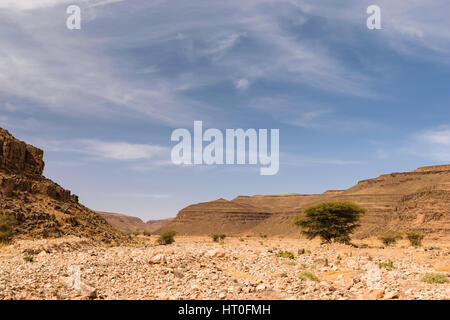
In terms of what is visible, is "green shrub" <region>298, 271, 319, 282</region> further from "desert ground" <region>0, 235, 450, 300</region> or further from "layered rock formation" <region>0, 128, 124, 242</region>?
"layered rock formation" <region>0, 128, 124, 242</region>

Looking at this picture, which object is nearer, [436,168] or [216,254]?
[216,254]

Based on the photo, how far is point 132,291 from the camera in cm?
1120

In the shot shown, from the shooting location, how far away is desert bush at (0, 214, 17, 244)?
27703 mm

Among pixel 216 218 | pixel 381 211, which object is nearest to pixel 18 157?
pixel 381 211

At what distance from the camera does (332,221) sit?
4238cm

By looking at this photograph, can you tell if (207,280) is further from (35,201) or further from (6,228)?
(35,201)

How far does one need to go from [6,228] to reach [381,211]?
9919cm

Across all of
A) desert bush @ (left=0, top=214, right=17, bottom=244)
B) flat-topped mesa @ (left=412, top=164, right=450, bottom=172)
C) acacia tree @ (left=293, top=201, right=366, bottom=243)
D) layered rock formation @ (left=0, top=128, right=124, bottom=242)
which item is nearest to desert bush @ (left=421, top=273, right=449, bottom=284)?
desert bush @ (left=0, top=214, right=17, bottom=244)

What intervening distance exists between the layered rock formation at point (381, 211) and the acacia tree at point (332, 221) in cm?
4168

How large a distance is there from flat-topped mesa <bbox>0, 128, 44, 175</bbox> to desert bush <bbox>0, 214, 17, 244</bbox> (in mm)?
10741

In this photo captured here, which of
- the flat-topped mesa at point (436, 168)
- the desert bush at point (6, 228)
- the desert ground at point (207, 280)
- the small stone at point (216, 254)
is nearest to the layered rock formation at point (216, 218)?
the flat-topped mesa at point (436, 168)
